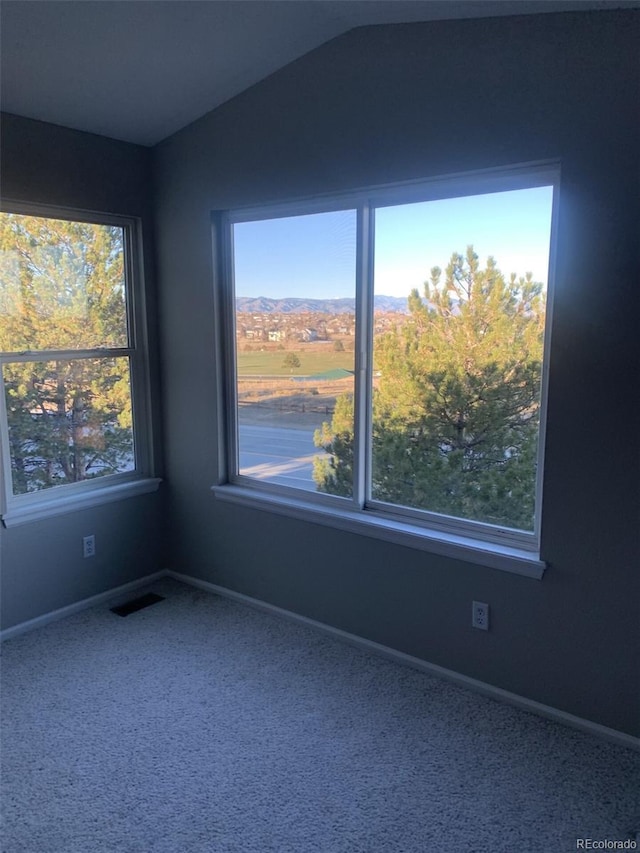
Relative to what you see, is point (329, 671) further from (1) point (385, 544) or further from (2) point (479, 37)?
(2) point (479, 37)

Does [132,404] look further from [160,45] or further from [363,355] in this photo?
[160,45]

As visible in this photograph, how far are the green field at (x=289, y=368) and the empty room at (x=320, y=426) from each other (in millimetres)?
19

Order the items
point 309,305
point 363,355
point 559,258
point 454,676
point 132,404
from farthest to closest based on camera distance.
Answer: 1. point 132,404
2. point 309,305
3. point 363,355
4. point 454,676
5. point 559,258

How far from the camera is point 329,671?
2578 mm

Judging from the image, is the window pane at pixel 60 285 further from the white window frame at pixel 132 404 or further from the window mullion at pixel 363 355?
the window mullion at pixel 363 355

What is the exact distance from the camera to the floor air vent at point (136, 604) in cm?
313

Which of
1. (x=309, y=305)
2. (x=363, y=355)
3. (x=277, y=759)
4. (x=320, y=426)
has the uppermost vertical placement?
(x=309, y=305)

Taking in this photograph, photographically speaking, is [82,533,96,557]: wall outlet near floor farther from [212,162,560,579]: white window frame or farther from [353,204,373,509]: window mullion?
[353,204,373,509]: window mullion

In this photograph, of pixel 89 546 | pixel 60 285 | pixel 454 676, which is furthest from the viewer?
pixel 89 546

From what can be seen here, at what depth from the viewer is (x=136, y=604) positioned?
3.21 m

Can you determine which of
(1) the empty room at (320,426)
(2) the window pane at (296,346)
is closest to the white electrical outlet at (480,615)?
(1) the empty room at (320,426)

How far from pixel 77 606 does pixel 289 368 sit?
168 cm

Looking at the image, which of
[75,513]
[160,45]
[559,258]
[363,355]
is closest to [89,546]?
[75,513]

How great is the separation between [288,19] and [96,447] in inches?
87.8
